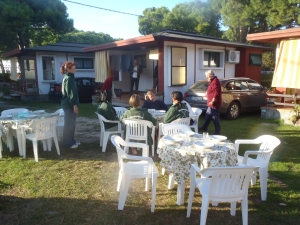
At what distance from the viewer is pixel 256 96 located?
1001cm

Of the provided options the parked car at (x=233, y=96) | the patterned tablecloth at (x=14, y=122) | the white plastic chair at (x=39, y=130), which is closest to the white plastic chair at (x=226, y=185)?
the white plastic chair at (x=39, y=130)

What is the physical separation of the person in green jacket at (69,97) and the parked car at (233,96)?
4.65 m

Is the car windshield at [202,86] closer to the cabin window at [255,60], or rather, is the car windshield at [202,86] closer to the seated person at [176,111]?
the seated person at [176,111]

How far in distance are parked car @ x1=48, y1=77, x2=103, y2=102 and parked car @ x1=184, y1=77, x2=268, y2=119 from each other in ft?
22.6

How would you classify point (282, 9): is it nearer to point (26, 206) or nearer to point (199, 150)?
point (199, 150)

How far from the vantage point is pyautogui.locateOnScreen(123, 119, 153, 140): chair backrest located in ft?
16.6

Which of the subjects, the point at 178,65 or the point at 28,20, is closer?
the point at 178,65

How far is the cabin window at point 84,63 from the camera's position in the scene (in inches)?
682

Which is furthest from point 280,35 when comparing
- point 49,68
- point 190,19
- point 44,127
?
point 190,19

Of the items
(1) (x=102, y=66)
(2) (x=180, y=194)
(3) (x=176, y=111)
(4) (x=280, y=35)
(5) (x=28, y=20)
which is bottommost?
(2) (x=180, y=194)

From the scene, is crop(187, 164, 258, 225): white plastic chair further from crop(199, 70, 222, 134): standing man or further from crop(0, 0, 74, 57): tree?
crop(0, 0, 74, 57): tree

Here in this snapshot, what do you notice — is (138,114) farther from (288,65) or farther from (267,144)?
(288,65)

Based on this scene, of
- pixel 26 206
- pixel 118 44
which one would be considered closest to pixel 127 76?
pixel 118 44

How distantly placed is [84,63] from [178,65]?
8643 millimetres
